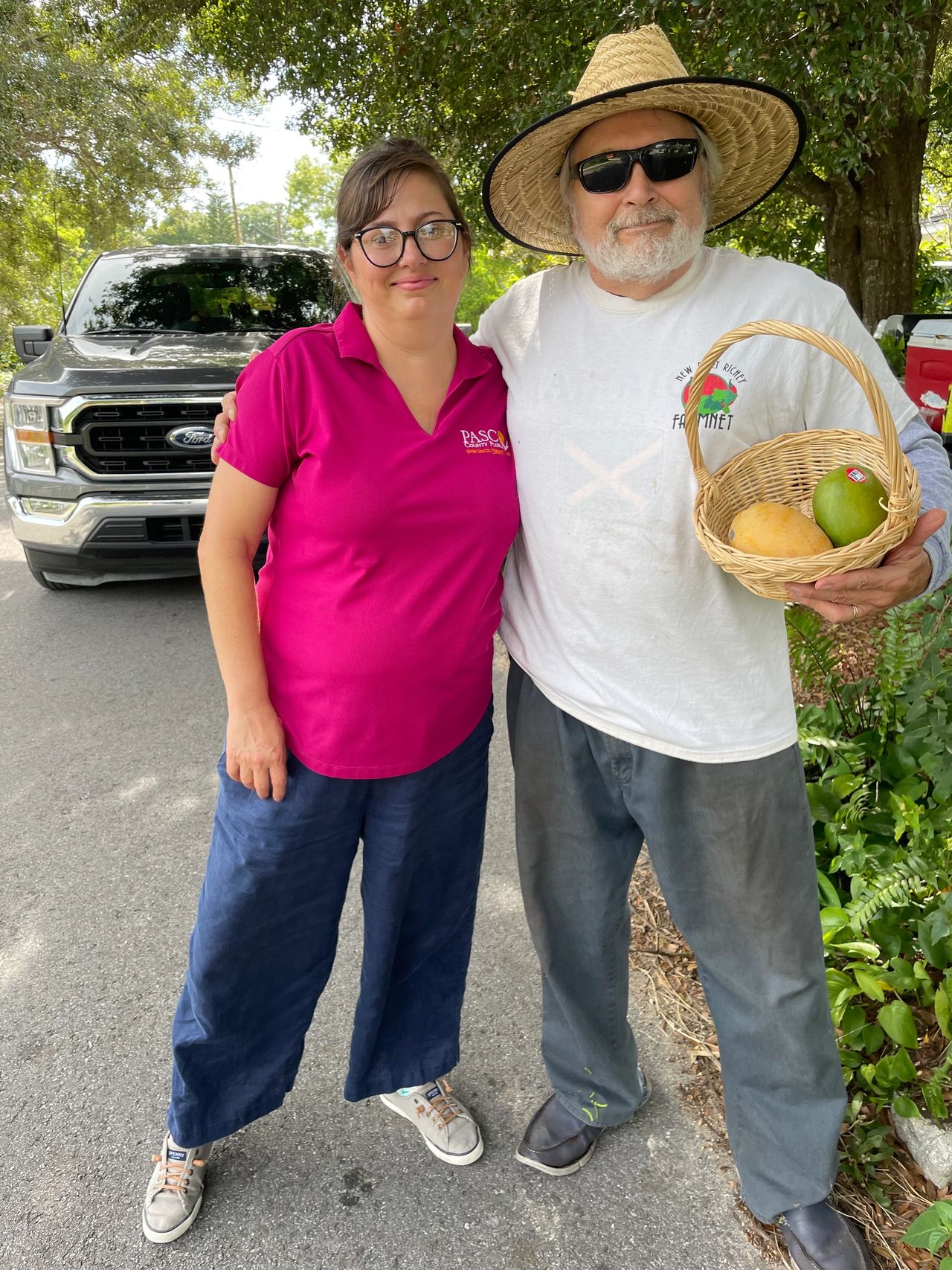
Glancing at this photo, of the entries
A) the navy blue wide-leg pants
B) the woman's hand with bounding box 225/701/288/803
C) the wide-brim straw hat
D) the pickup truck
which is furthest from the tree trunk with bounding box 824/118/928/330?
the woman's hand with bounding box 225/701/288/803

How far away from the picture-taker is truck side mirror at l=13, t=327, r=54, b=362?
637 centimetres

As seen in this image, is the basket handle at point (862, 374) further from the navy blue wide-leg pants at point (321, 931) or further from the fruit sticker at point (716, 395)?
the navy blue wide-leg pants at point (321, 931)

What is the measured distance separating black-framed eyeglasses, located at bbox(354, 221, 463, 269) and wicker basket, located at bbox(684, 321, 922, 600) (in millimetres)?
589

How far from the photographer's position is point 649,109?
1905mm

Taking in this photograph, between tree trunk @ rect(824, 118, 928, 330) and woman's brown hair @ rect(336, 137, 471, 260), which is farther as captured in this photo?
tree trunk @ rect(824, 118, 928, 330)

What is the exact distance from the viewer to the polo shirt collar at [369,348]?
1.83 meters

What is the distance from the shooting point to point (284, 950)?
81.4 inches

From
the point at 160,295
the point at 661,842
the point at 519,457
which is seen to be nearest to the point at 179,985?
the point at 661,842

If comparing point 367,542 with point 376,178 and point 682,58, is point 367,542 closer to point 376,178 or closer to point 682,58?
point 376,178

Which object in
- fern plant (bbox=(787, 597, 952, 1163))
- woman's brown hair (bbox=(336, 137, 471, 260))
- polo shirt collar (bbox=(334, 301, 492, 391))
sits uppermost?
woman's brown hair (bbox=(336, 137, 471, 260))

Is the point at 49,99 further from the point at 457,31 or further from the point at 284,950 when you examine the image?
the point at 284,950

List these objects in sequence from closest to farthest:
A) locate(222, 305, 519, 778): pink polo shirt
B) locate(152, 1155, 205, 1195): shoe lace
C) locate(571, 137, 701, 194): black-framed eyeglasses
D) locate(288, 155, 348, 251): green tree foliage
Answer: locate(222, 305, 519, 778): pink polo shirt
locate(571, 137, 701, 194): black-framed eyeglasses
locate(152, 1155, 205, 1195): shoe lace
locate(288, 155, 348, 251): green tree foliage

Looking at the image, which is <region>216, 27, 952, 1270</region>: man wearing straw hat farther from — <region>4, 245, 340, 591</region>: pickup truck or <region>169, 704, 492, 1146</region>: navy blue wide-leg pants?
<region>4, 245, 340, 591</region>: pickup truck

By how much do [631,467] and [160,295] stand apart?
227 inches
